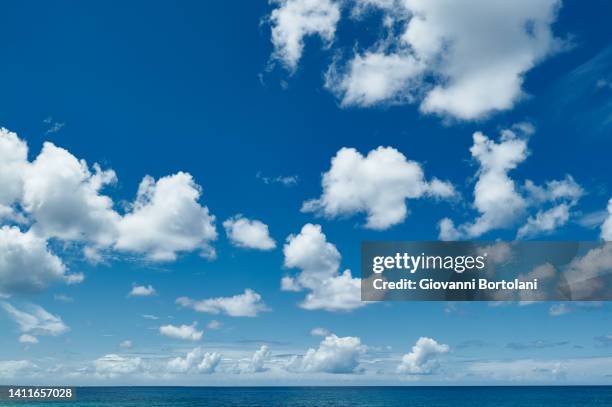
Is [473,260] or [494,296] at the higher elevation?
[473,260]

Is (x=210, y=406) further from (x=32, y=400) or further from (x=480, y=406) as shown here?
(x=480, y=406)

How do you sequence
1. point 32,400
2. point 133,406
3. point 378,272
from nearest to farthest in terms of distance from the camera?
point 378,272
point 32,400
point 133,406

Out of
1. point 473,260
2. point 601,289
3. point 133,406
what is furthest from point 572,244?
point 133,406

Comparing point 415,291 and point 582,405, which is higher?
point 415,291

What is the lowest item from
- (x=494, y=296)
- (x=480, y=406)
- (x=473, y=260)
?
(x=480, y=406)

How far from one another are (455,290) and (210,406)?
118 m

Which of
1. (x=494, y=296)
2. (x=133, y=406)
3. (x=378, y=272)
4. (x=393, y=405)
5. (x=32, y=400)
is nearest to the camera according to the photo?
(x=494, y=296)

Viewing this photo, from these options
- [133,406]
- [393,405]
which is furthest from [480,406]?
[133,406]

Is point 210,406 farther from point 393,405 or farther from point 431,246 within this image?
point 431,246

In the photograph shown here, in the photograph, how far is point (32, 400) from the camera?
113 meters

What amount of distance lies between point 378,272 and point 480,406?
437ft

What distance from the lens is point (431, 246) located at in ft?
121

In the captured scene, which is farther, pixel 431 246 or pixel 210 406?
pixel 210 406

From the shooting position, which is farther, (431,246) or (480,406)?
(480,406)
